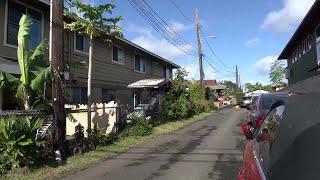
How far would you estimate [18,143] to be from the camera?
35.0ft

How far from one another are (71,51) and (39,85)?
33.9 feet

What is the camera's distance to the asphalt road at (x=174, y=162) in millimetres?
10688

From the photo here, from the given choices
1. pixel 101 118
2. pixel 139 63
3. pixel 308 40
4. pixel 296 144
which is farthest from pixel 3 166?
pixel 139 63

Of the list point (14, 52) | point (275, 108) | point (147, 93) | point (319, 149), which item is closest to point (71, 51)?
point (14, 52)

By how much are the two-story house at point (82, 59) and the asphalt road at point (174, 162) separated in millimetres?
3212

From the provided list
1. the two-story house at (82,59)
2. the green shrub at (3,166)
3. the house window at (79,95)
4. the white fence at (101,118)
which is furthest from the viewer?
the house window at (79,95)

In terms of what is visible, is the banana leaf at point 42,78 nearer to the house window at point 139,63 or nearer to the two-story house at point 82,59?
the two-story house at point 82,59

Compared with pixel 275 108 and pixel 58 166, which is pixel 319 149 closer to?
pixel 275 108

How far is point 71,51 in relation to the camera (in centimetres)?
2300

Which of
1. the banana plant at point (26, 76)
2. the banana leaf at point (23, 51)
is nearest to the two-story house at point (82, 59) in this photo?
the banana plant at point (26, 76)

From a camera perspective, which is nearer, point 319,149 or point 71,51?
point 319,149

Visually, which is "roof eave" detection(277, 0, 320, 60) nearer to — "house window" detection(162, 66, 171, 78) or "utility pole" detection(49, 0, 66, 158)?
"house window" detection(162, 66, 171, 78)

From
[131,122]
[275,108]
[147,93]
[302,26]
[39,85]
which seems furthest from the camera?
[147,93]

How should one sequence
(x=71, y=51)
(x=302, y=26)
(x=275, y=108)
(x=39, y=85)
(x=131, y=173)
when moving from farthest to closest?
(x=302, y=26) → (x=71, y=51) → (x=39, y=85) → (x=131, y=173) → (x=275, y=108)
